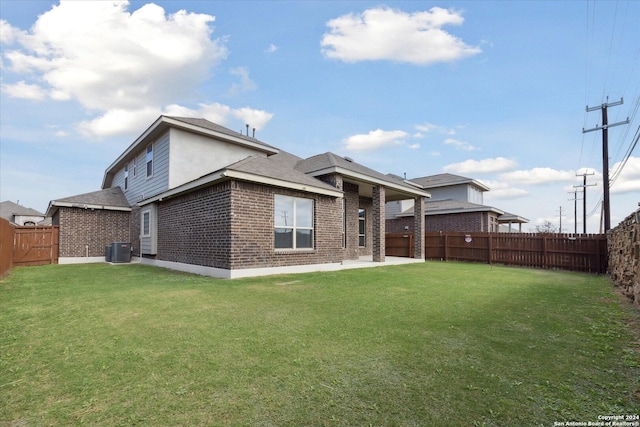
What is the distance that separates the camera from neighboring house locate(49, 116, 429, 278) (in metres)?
9.40

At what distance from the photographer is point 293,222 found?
1083 centimetres

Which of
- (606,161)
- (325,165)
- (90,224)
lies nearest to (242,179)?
(325,165)

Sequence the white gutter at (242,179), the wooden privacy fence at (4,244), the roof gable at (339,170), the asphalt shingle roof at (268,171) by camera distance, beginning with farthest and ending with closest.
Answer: the roof gable at (339,170) < the wooden privacy fence at (4,244) < the asphalt shingle roof at (268,171) < the white gutter at (242,179)

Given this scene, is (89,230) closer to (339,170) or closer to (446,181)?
(339,170)

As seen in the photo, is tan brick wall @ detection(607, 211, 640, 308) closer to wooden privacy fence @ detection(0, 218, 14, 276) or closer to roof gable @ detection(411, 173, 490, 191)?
wooden privacy fence @ detection(0, 218, 14, 276)

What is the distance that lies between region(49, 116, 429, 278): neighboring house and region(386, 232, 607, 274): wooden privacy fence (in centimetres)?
255

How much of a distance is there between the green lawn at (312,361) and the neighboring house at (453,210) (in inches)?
644

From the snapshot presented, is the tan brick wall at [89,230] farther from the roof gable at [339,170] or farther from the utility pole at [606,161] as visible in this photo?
the utility pole at [606,161]

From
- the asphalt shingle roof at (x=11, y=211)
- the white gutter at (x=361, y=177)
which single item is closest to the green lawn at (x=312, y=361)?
the white gutter at (x=361, y=177)

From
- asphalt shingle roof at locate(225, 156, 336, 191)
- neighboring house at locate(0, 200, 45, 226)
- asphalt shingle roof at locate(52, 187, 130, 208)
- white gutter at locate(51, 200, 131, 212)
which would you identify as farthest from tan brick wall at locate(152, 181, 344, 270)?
neighboring house at locate(0, 200, 45, 226)

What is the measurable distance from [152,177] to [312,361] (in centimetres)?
1401

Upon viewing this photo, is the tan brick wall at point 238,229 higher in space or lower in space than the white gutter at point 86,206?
lower

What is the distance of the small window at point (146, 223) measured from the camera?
14328 mm

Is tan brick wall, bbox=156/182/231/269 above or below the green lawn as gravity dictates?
above
